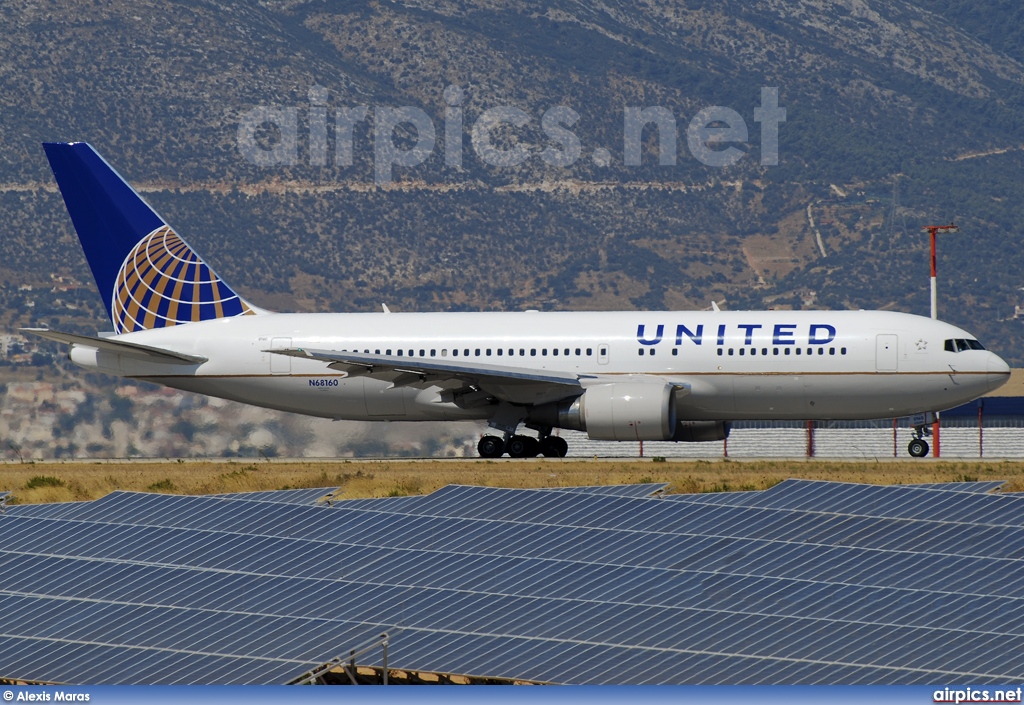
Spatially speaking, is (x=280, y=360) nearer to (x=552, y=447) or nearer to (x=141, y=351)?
(x=141, y=351)

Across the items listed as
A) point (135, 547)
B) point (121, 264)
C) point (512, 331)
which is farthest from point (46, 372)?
point (135, 547)

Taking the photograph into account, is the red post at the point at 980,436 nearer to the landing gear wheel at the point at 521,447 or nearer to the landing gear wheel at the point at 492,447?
the landing gear wheel at the point at 521,447

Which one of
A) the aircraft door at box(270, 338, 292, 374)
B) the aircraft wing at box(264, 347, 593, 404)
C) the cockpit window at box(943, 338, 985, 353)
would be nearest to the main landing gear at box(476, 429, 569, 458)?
the aircraft wing at box(264, 347, 593, 404)

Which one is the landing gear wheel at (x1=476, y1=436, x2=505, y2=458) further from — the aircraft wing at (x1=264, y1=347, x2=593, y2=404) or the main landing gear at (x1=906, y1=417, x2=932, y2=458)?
the main landing gear at (x1=906, y1=417, x2=932, y2=458)

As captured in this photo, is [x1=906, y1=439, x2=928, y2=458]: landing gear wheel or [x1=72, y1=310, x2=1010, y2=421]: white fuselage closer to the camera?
[x1=72, y1=310, x2=1010, y2=421]: white fuselage

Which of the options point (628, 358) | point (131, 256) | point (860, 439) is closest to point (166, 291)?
point (131, 256)

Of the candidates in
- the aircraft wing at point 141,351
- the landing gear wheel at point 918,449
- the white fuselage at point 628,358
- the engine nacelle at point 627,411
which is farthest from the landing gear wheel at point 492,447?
the landing gear wheel at point 918,449
